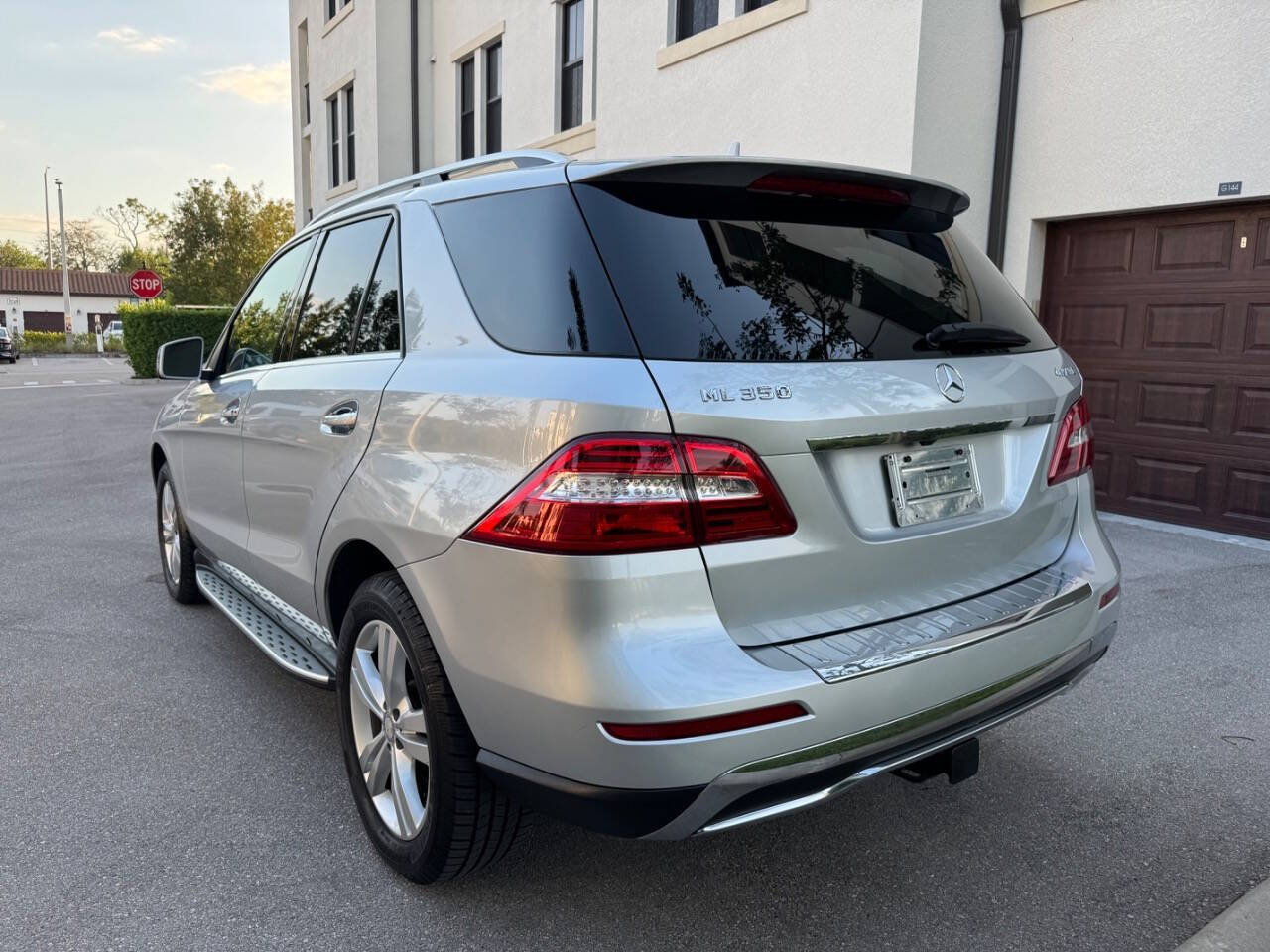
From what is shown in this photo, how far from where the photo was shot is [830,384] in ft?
6.86

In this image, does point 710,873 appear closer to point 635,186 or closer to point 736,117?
point 635,186

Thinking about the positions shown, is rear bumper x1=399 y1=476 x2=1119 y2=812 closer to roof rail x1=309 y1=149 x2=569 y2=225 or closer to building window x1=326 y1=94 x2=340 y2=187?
roof rail x1=309 y1=149 x2=569 y2=225

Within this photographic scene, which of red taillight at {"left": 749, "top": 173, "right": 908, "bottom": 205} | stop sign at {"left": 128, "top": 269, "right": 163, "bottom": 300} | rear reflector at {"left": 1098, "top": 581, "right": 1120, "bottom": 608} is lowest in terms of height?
rear reflector at {"left": 1098, "top": 581, "right": 1120, "bottom": 608}

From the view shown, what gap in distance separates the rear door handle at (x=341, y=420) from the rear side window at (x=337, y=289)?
29cm

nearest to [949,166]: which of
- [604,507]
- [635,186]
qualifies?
[635,186]

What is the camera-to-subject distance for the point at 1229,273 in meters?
6.98

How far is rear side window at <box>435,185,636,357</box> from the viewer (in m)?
2.05

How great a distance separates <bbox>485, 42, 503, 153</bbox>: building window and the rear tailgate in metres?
13.8

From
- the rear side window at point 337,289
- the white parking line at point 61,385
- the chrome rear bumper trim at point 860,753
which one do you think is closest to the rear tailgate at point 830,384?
the chrome rear bumper trim at point 860,753

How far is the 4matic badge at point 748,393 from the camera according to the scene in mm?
1944

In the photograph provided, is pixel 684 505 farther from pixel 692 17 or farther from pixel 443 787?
pixel 692 17

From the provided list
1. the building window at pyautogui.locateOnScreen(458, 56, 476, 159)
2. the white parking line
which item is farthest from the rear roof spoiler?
the white parking line

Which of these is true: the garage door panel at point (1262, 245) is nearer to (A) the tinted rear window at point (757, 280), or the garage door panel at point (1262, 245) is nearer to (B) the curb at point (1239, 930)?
(A) the tinted rear window at point (757, 280)

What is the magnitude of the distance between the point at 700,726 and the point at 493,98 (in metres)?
15.3
